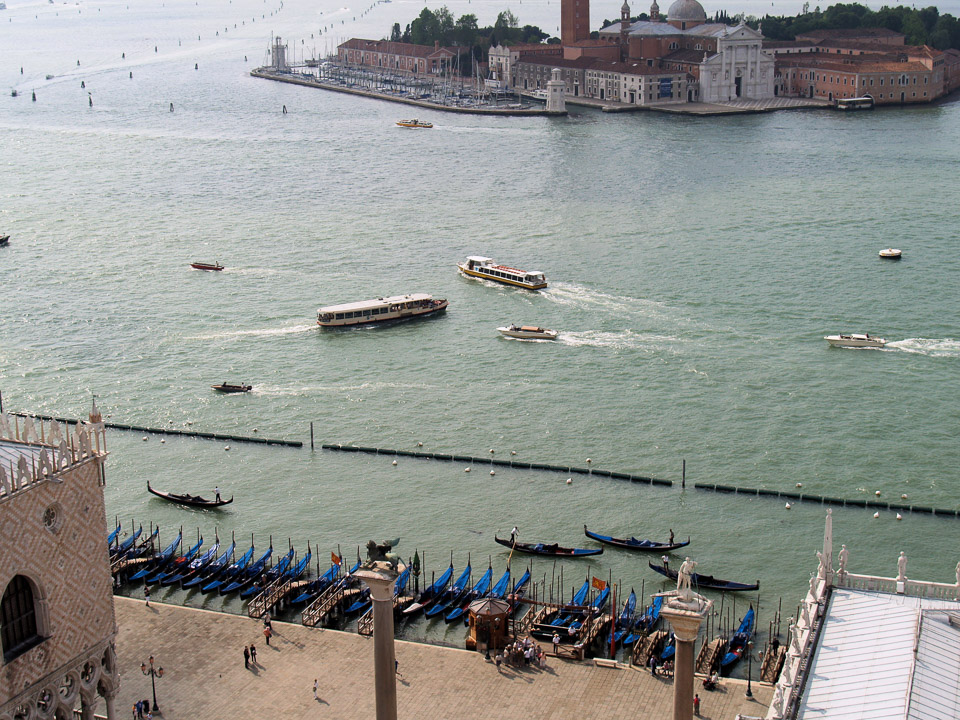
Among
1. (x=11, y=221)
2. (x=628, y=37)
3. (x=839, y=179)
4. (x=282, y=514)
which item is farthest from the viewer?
(x=628, y=37)

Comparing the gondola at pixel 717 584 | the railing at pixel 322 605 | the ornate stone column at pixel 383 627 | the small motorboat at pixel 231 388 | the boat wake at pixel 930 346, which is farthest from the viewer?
the boat wake at pixel 930 346

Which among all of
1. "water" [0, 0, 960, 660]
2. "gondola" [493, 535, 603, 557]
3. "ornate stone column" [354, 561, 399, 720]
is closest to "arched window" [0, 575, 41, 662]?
"ornate stone column" [354, 561, 399, 720]

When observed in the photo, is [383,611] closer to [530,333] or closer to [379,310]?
[530,333]

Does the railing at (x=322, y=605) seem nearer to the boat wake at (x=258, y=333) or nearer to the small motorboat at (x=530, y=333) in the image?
the small motorboat at (x=530, y=333)

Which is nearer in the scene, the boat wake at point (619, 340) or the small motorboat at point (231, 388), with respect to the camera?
the small motorboat at point (231, 388)

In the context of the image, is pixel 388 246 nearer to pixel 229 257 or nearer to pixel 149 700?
pixel 229 257

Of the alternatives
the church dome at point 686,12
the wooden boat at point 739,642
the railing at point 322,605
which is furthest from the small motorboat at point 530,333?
the church dome at point 686,12

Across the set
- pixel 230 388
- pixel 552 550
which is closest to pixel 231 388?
pixel 230 388

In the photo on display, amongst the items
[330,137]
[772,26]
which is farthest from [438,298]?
[772,26]
